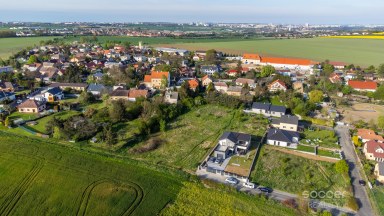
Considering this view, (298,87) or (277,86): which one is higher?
(277,86)

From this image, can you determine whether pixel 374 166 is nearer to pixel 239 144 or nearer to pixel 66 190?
pixel 239 144

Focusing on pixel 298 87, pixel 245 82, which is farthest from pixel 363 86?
pixel 245 82

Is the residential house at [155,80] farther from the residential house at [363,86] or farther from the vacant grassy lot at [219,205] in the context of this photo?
the residential house at [363,86]

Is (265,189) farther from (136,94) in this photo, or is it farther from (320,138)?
(136,94)

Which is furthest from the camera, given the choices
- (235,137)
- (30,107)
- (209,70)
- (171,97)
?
(209,70)

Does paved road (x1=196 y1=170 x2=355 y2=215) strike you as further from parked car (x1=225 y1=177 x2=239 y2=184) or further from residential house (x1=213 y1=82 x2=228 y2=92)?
residential house (x1=213 y1=82 x2=228 y2=92)

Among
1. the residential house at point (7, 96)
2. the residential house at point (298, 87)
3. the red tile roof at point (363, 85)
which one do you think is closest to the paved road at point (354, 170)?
the residential house at point (298, 87)

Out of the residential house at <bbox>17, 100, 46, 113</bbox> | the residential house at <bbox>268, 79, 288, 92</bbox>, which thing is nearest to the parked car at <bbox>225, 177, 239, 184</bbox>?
the residential house at <bbox>17, 100, 46, 113</bbox>
